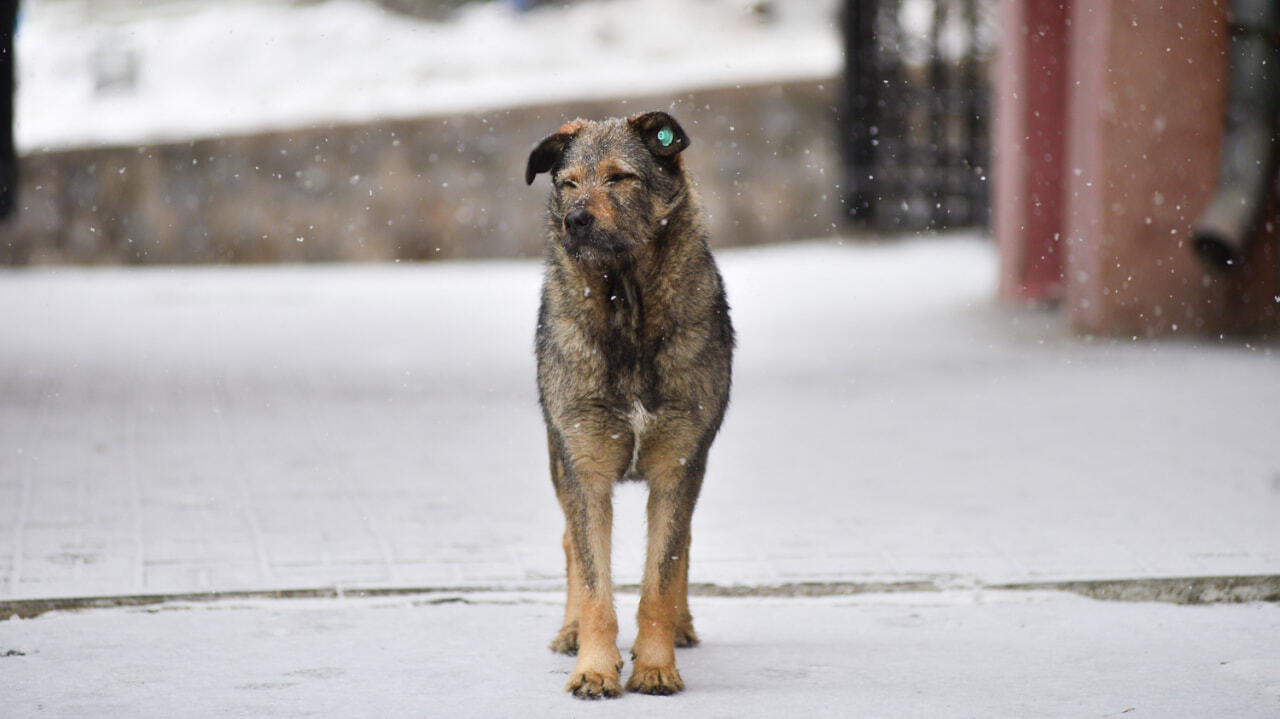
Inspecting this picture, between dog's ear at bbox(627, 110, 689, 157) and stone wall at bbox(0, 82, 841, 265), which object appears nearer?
dog's ear at bbox(627, 110, 689, 157)

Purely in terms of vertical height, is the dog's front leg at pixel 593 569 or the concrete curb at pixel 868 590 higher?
the dog's front leg at pixel 593 569

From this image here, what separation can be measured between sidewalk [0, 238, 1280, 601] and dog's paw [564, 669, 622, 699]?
4.58 feet

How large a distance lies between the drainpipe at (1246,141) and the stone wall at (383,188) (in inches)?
372

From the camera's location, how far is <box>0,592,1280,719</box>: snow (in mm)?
4828

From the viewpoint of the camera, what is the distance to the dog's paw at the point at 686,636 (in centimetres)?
556

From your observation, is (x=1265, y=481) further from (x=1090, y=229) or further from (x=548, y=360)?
(x=1090, y=229)

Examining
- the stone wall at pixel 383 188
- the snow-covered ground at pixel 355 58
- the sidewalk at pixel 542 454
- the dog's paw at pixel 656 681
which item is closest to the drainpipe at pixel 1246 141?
the sidewalk at pixel 542 454

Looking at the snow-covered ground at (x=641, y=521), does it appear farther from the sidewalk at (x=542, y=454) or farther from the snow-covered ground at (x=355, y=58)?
the snow-covered ground at (x=355, y=58)

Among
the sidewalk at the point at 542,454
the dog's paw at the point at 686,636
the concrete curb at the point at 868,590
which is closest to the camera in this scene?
the dog's paw at the point at 686,636

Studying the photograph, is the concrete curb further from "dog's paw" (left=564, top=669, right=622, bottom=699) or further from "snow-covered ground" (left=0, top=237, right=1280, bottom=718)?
"dog's paw" (left=564, top=669, right=622, bottom=699)

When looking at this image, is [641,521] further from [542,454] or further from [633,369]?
[633,369]

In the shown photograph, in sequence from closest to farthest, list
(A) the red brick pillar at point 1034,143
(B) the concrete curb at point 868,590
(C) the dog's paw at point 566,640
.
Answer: (C) the dog's paw at point 566,640 → (B) the concrete curb at point 868,590 → (A) the red brick pillar at point 1034,143

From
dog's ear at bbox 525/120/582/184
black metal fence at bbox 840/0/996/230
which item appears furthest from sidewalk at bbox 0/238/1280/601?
black metal fence at bbox 840/0/996/230

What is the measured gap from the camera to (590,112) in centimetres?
2292
